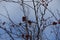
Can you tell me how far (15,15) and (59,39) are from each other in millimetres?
717

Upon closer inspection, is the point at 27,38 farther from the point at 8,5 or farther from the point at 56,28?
Result: the point at 8,5

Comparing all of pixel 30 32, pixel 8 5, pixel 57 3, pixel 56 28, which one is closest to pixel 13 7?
pixel 8 5

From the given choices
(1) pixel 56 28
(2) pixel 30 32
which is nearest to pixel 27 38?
(2) pixel 30 32

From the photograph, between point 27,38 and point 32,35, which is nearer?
point 27,38

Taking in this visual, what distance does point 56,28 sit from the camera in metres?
2.01

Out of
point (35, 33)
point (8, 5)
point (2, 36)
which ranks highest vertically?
point (8, 5)

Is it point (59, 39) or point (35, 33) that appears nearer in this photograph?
point (35, 33)

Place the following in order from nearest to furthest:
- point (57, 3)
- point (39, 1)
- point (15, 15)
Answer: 1. point (39, 1)
2. point (15, 15)
3. point (57, 3)

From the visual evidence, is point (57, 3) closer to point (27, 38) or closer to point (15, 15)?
point (15, 15)

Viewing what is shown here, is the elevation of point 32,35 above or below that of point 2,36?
above

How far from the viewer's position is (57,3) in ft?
10.0

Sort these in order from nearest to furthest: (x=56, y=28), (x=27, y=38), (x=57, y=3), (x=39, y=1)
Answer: (x=27, y=38)
(x=39, y=1)
(x=56, y=28)
(x=57, y=3)

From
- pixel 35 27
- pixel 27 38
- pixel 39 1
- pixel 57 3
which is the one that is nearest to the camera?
pixel 27 38

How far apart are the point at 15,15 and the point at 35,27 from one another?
1.19 m
